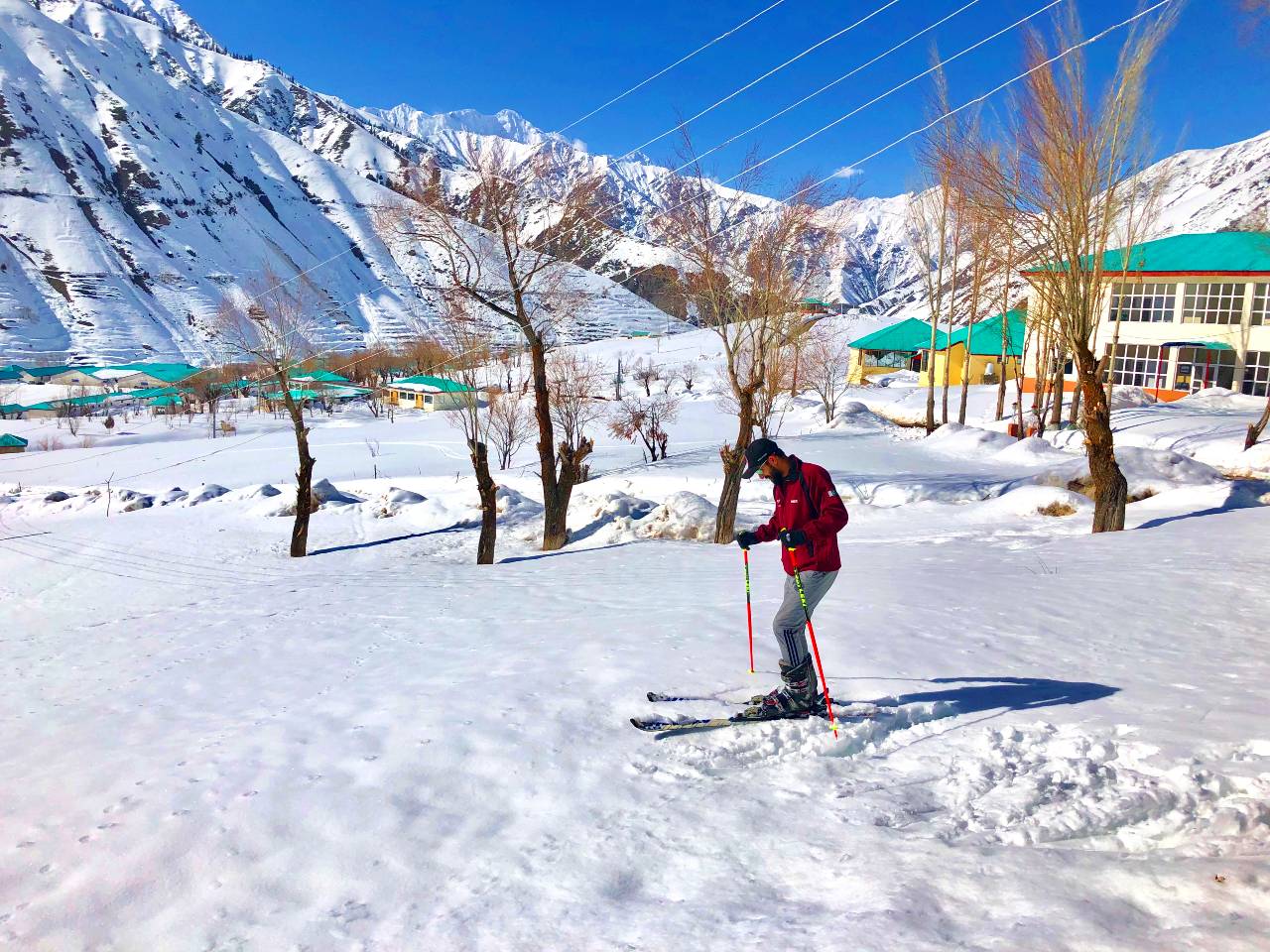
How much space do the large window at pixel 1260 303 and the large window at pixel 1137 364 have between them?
14.3 feet

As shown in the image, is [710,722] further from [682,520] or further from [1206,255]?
[1206,255]

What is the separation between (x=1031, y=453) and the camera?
25.2 m

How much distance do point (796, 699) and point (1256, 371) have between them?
1835 inches

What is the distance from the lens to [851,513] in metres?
19.3

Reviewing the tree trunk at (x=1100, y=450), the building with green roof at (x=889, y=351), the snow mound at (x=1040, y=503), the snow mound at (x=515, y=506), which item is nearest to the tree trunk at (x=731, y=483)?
the tree trunk at (x=1100, y=450)

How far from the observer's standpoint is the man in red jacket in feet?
16.3

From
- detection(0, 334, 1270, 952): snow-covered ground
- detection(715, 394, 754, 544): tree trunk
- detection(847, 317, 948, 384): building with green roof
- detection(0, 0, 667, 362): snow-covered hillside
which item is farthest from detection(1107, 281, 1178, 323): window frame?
detection(0, 0, 667, 362): snow-covered hillside

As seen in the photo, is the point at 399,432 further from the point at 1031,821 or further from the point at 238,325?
the point at 1031,821

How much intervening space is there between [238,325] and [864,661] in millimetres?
19983

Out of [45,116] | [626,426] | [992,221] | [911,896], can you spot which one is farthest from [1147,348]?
[45,116]

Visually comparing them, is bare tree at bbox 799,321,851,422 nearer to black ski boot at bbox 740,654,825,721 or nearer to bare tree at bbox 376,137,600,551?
bare tree at bbox 376,137,600,551

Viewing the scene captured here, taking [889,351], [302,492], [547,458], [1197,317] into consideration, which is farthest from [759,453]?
[889,351]

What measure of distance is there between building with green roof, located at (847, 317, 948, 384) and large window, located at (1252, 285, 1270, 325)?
2867 centimetres

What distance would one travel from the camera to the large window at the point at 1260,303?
3784cm
